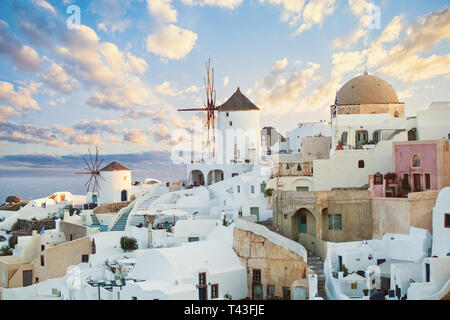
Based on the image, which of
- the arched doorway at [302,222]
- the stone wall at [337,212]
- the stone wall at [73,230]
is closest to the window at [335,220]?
the stone wall at [337,212]

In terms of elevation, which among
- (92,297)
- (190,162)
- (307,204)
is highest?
(190,162)

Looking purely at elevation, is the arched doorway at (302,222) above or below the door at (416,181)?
below

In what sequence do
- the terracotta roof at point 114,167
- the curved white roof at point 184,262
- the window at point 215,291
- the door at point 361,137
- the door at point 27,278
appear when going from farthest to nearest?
the terracotta roof at point 114,167 < the door at point 361,137 < the door at point 27,278 < the window at point 215,291 < the curved white roof at point 184,262

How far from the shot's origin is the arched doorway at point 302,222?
15.1m

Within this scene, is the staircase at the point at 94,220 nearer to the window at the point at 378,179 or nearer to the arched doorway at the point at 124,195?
the arched doorway at the point at 124,195

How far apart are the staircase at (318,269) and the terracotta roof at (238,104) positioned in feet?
40.0

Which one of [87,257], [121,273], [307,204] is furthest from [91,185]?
[307,204]

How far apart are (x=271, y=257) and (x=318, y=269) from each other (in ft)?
4.52

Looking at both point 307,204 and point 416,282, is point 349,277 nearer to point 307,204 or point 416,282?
point 416,282

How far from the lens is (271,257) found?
45.9 feet

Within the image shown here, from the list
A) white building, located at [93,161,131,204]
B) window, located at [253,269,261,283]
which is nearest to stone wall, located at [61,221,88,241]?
white building, located at [93,161,131,204]
